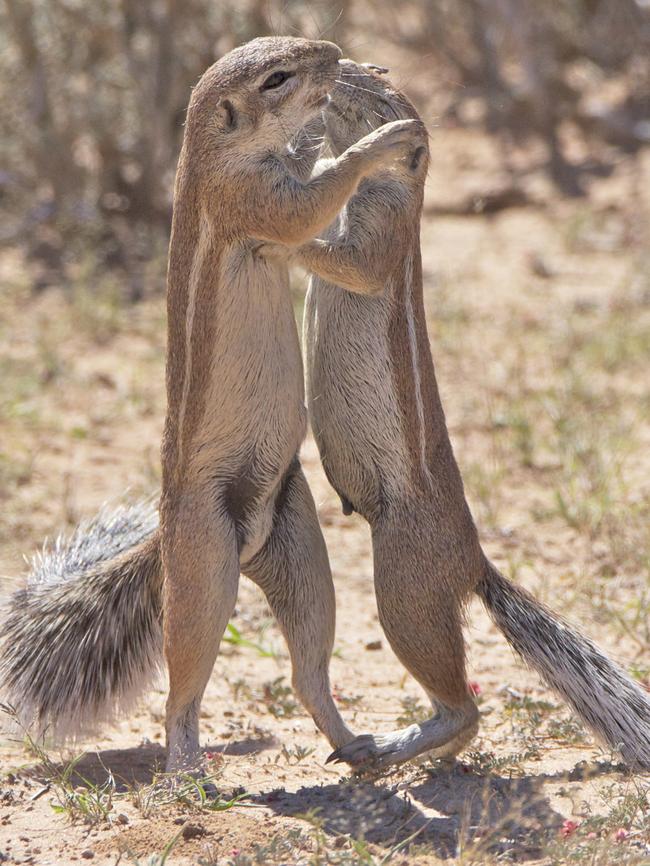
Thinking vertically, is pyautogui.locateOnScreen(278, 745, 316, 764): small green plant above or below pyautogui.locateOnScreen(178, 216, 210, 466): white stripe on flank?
below

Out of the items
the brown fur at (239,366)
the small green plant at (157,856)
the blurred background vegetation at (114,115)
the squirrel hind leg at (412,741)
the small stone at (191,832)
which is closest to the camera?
the small green plant at (157,856)

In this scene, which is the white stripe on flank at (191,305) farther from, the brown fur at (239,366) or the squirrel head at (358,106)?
the squirrel head at (358,106)

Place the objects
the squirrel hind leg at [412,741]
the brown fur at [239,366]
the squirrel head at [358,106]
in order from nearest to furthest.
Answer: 1. the brown fur at [239,366]
2. the squirrel hind leg at [412,741]
3. the squirrel head at [358,106]

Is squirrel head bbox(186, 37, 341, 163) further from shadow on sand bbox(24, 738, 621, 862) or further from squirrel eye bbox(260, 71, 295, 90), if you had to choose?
shadow on sand bbox(24, 738, 621, 862)

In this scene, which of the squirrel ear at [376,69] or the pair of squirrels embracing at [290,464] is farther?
the squirrel ear at [376,69]

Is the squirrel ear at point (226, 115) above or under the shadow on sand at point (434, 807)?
above

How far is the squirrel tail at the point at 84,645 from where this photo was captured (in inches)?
161

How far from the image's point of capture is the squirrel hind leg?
3.93 m

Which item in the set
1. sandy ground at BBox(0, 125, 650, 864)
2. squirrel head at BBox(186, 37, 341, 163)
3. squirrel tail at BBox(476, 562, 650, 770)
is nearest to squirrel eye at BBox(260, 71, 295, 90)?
squirrel head at BBox(186, 37, 341, 163)

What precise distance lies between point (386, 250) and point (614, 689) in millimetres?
1597

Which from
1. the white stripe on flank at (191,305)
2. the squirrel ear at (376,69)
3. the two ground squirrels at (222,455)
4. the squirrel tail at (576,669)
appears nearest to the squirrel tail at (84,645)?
the two ground squirrels at (222,455)

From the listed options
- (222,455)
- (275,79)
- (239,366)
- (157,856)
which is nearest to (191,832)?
(157,856)

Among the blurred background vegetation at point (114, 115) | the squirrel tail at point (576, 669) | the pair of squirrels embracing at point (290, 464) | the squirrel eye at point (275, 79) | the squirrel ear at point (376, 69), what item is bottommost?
the squirrel tail at point (576, 669)

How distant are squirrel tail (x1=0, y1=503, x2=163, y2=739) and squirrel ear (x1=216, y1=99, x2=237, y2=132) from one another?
1.34 meters
